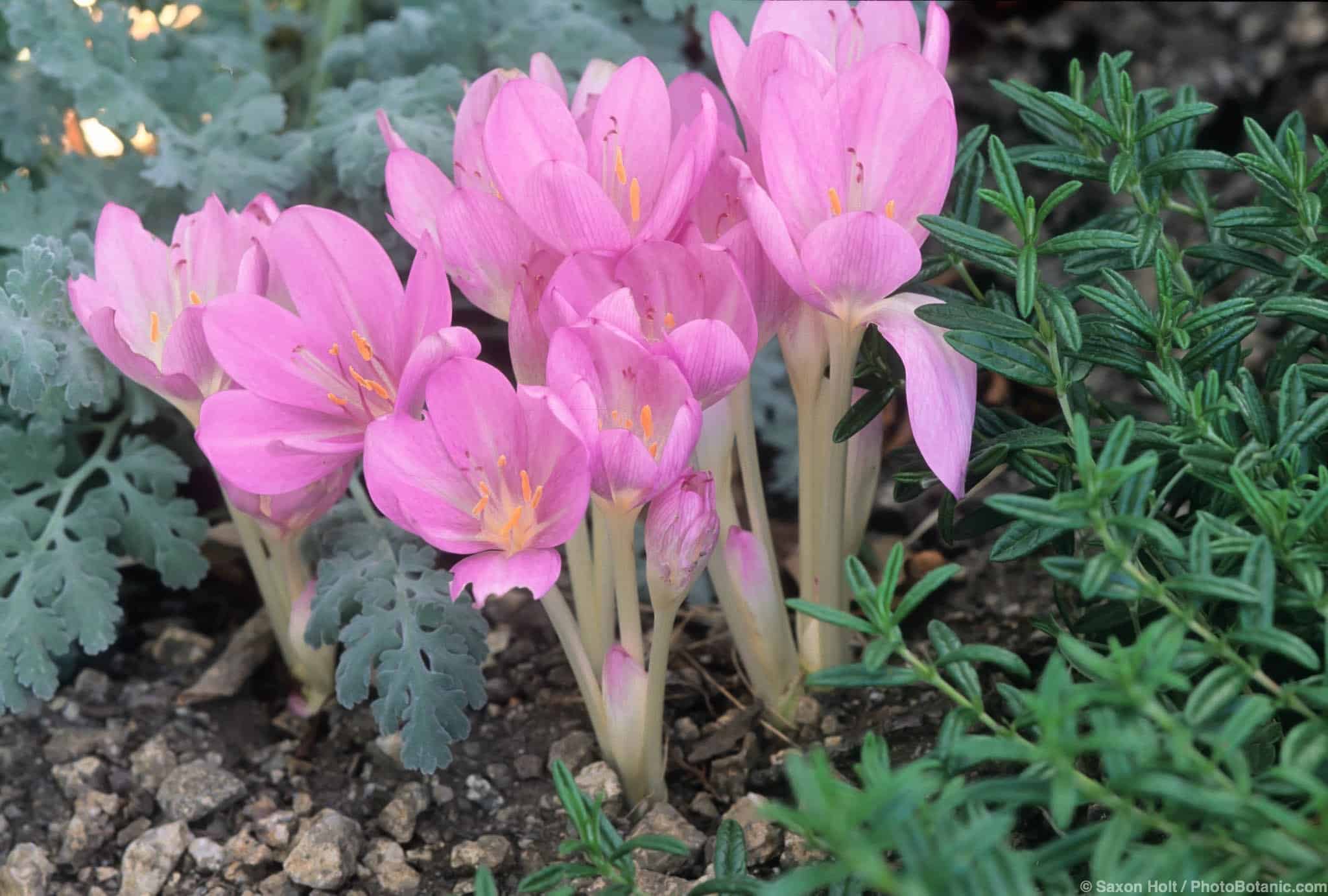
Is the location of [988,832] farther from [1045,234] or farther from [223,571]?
[1045,234]

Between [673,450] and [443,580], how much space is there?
1.39ft

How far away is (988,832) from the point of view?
719 mm

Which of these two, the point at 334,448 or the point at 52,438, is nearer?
the point at 334,448

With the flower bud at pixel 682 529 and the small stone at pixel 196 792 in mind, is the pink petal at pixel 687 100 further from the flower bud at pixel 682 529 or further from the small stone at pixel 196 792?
the small stone at pixel 196 792

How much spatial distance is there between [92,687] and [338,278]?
30.2 inches

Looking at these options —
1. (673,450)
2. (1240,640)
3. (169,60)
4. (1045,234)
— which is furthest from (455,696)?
(1045,234)

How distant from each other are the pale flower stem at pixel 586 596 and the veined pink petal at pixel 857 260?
0.38m

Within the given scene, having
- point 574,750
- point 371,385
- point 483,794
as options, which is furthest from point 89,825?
point 371,385

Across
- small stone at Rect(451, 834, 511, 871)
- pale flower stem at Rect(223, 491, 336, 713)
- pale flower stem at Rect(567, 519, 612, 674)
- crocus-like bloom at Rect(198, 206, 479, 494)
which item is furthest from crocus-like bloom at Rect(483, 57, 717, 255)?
small stone at Rect(451, 834, 511, 871)

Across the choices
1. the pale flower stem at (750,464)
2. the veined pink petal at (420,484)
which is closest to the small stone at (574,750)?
the pale flower stem at (750,464)

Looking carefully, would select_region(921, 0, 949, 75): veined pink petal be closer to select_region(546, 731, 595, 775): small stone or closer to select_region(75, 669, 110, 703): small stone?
select_region(546, 731, 595, 775): small stone

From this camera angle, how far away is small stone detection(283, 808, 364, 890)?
130cm

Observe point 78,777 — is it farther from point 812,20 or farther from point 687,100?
point 812,20

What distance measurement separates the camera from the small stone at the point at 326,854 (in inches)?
51.1
